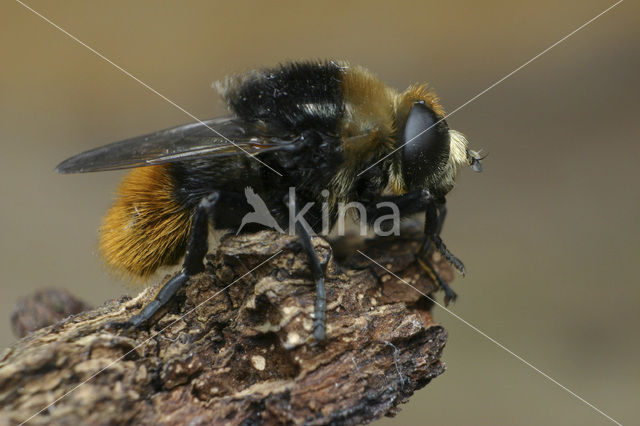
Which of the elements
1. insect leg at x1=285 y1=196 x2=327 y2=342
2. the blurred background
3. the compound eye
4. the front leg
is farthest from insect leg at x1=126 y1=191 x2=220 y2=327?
the blurred background

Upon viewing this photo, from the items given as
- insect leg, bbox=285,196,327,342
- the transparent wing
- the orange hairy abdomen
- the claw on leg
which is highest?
the transparent wing

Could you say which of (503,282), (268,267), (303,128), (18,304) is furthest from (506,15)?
(18,304)

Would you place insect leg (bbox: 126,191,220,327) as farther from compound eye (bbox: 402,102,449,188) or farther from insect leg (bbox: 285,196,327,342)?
compound eye (bbox: 402,102,449,188)

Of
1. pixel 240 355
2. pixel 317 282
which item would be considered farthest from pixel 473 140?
pixel 240 355

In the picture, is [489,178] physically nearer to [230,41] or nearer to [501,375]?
[501,375]

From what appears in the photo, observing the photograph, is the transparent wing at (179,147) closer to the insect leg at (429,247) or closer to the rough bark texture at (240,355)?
the rough bark texture at (240,355)

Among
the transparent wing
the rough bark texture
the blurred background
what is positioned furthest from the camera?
the blurred background
